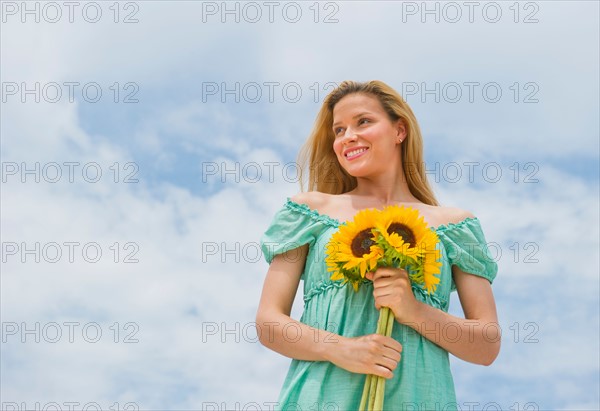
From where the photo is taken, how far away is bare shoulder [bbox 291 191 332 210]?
4352mm

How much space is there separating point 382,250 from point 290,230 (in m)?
0.61

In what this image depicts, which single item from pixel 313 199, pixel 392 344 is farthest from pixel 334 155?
pixel 392 344

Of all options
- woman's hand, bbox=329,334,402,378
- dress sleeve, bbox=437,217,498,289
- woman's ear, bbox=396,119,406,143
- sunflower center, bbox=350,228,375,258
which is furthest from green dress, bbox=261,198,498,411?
woman's ear, bbox=396,119,406,143

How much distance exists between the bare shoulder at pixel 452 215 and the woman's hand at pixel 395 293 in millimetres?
642

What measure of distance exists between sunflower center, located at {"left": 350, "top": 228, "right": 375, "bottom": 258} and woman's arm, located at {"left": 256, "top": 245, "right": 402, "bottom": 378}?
1.20 feet

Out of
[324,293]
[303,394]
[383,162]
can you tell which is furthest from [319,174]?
[303,394]

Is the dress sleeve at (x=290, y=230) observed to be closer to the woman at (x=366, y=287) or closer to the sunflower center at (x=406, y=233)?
the woman at (x=366, y=287)

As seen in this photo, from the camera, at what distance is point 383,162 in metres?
4.45

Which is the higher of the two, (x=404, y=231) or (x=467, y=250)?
(x=404, y=231)

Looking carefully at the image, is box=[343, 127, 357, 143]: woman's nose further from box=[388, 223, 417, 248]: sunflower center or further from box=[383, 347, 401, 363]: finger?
box=[383, 347, 401, 363]: finger

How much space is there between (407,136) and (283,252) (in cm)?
95

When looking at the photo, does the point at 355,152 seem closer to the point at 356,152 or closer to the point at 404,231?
the point at 356,152

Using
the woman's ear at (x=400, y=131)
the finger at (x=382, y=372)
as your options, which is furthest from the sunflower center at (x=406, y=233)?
the woman's ear at (x=400, y=131)

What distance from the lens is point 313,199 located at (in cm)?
438
